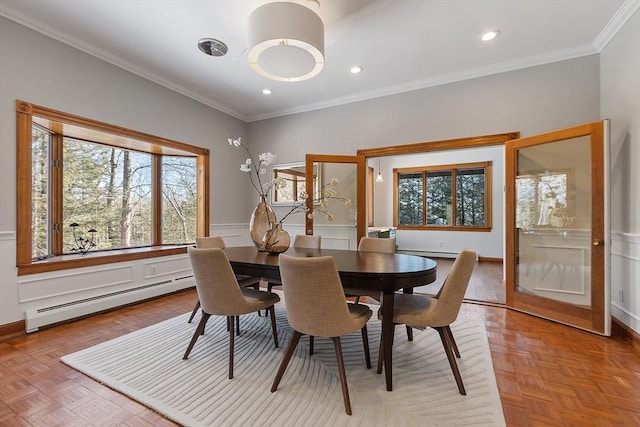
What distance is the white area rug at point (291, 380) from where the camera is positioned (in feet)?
5.22

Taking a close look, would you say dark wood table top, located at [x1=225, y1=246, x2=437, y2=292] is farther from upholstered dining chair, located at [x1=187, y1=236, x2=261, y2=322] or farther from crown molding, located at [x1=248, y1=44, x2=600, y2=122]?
crown molding, located at [x1=248, y1=44, x2=600, y2=122]

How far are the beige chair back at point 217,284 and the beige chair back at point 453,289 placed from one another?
4.17 feet

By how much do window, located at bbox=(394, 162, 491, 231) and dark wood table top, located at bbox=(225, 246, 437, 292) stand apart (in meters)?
5.49

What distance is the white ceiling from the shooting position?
97.9 inches

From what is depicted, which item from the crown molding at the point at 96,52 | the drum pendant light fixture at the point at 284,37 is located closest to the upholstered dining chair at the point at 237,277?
the drum pendant light fixture at the point at 284,37

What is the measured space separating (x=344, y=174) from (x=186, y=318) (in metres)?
2.83

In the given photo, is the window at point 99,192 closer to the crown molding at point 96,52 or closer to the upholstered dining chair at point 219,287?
the crown molding at point 96,52

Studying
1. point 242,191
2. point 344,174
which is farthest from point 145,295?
point 344,174

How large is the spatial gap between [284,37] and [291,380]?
2394 mm

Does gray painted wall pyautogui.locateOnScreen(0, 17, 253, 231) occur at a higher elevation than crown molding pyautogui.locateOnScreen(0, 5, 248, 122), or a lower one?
lower

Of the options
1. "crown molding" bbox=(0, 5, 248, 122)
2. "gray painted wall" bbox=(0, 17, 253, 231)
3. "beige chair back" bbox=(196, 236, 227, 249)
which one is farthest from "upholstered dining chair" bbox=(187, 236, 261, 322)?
"crown molding" bbox=(0, 5, 248, 122)

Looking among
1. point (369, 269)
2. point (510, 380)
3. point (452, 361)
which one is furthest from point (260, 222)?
point (510, 380)

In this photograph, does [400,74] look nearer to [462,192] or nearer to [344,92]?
[344,92]

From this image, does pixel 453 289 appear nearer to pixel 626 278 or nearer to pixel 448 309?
pixel 448 309
